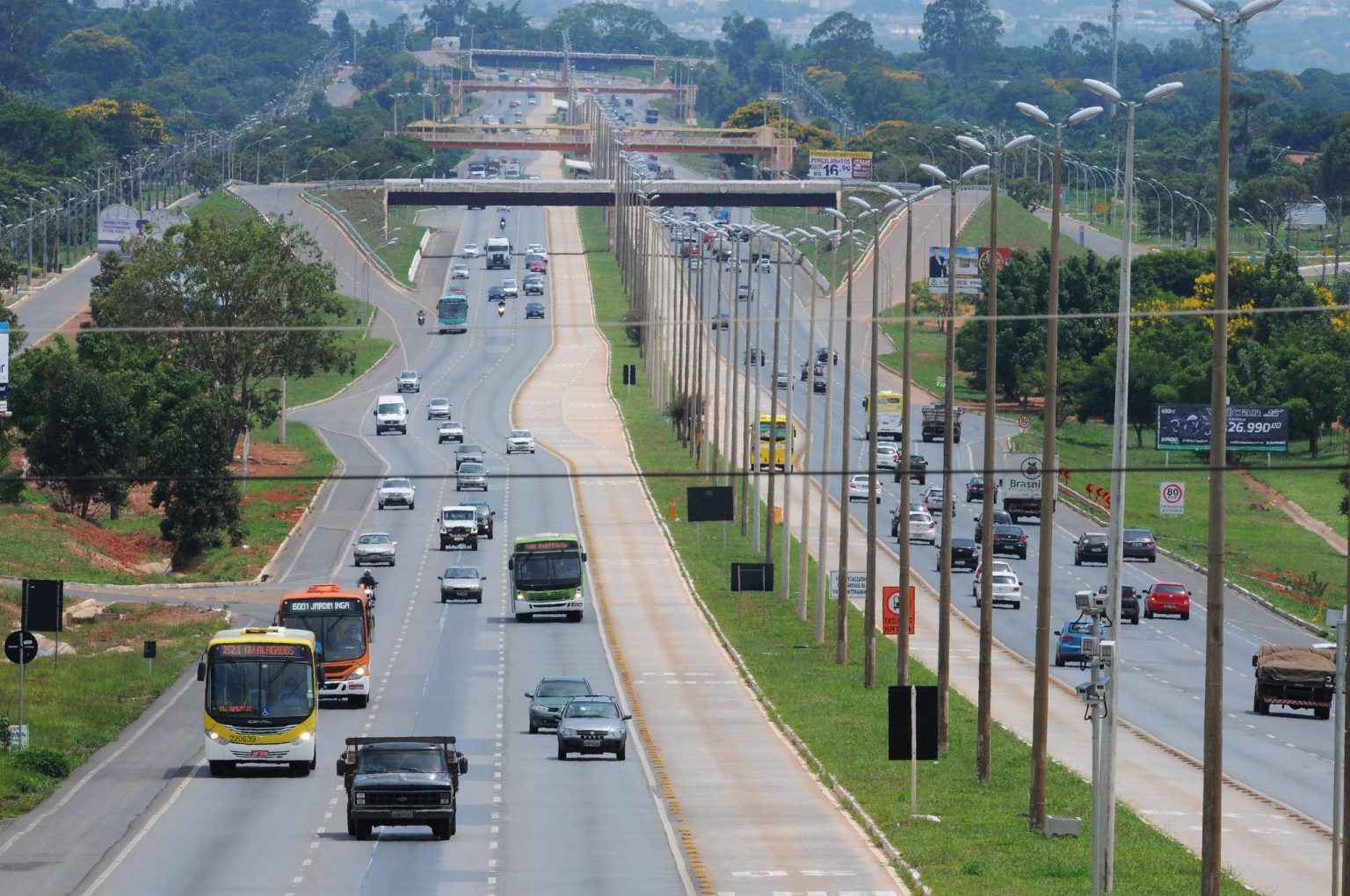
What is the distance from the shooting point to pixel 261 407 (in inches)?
5074

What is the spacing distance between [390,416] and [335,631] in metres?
78.3

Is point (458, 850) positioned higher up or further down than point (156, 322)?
further down

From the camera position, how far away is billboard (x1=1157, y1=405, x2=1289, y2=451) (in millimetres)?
129625

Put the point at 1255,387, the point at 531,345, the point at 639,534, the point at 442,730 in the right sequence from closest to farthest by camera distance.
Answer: the point at 442,730 → the point at 639,534 → the point at 1255,387 → the point at 531,345

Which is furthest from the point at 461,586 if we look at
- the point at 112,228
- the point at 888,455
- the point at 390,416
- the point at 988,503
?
the point at 112,228

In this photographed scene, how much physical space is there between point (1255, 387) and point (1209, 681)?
118 metres

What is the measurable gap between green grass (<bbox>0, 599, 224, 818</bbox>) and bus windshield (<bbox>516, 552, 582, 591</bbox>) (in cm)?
1103

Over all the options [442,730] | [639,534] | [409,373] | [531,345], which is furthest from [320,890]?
[531,345]

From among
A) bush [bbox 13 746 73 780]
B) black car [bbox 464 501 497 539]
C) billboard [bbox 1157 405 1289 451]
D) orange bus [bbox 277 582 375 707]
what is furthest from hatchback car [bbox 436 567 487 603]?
billboard [bbox 1157 405 1289 451]

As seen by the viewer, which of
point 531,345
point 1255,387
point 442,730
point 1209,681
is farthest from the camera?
point 531,345

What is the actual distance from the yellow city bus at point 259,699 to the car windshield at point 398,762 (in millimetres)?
8594

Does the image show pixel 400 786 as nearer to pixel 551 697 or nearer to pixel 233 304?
pixel 551 697

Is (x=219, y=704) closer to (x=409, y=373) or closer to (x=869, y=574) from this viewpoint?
(x=869, y=574)

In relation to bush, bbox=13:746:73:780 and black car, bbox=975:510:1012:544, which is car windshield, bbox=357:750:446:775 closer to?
bush, bbox=13:746:73:780
